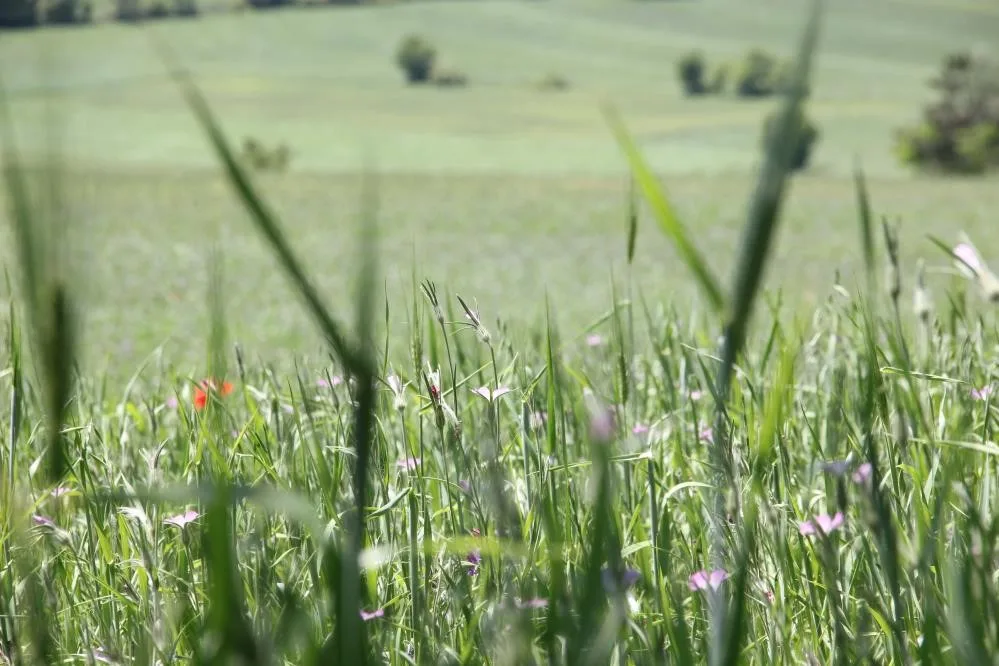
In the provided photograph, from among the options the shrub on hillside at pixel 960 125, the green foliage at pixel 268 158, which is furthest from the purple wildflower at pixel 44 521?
the shrub on hillside at pixel 960 125

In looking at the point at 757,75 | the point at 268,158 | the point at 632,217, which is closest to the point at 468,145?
the point at 268,158

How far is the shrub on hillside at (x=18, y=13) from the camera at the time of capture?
0.65 metres

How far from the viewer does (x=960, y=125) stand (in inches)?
1321

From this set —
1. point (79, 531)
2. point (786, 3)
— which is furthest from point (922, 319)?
point (786, 3)

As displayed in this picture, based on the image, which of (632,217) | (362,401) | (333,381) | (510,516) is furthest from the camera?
(333,381)

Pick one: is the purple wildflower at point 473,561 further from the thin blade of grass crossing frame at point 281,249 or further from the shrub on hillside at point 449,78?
the shrub on hillside at point 449,78

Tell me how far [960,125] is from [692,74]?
30.8 meters

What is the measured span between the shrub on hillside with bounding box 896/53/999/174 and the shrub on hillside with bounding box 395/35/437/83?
1340 inches

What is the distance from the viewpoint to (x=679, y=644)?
0.70m

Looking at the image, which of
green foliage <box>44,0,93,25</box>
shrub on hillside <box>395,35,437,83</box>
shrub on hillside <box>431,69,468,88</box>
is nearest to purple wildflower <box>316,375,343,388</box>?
green foliage <box>44,0,93,25</box>

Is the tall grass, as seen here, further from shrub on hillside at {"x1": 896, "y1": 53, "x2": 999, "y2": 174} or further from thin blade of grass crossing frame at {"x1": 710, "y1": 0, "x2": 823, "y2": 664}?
shrub on hillside at {"x1": 896, "y1": 53, "x2": 999, "y2": 174}

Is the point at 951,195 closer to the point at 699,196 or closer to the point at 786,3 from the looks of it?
the point at 699,196

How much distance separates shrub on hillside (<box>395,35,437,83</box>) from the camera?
6281 centimetres

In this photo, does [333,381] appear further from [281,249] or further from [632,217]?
[281,249]
